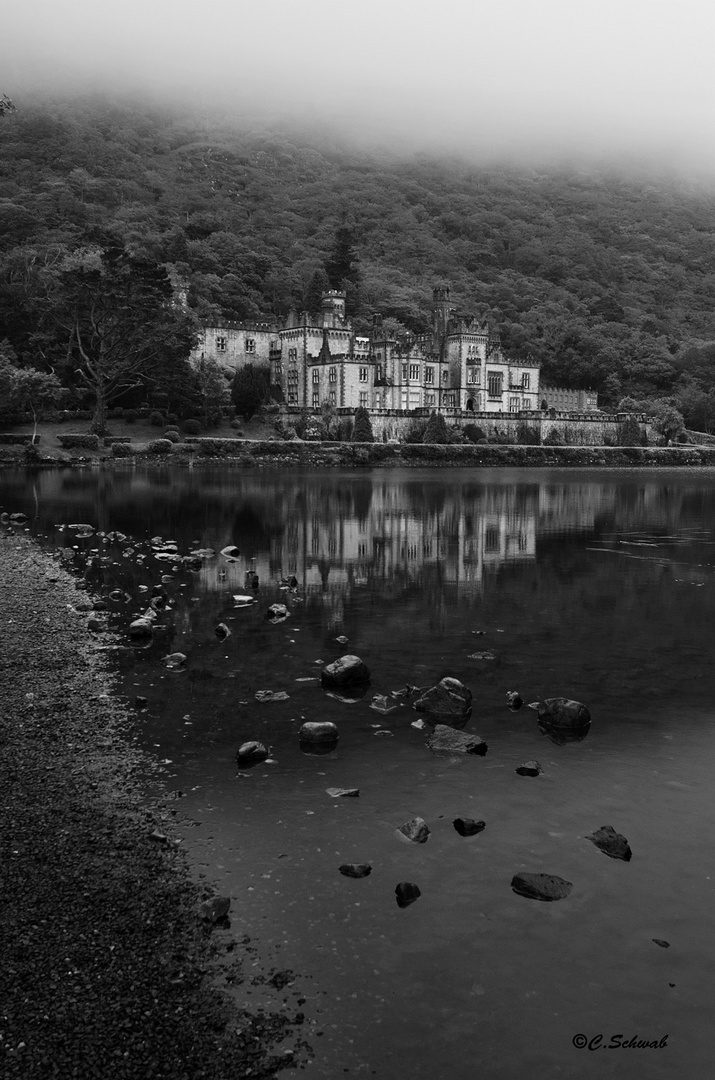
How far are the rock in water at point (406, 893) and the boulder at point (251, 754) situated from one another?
3423 millimetres

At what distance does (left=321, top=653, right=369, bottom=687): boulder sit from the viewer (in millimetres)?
14930

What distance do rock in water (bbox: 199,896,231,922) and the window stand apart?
12052cm

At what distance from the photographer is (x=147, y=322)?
87500mm

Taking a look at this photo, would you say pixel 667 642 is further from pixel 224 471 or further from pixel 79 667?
pixel 224 471

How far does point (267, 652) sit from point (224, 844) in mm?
7838

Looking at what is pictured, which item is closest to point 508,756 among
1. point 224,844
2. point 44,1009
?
point 224,844

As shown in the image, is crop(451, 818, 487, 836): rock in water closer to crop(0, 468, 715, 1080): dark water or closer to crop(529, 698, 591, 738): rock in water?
crop(0, 468, 715, 1080): dark water

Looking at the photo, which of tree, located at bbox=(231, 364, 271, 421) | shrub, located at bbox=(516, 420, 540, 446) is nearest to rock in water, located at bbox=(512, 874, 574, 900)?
tree, located at bbox=(231, 364, 271, 421)

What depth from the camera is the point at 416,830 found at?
9.59 m

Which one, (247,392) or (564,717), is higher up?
(247,392)

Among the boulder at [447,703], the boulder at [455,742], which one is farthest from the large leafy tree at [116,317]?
the boulder at [455,742]

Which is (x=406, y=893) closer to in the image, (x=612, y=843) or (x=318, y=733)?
(x=612, y=843)

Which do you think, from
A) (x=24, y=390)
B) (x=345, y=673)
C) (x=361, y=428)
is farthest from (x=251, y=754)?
(x=361, y=428)

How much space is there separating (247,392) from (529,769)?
95.2m
